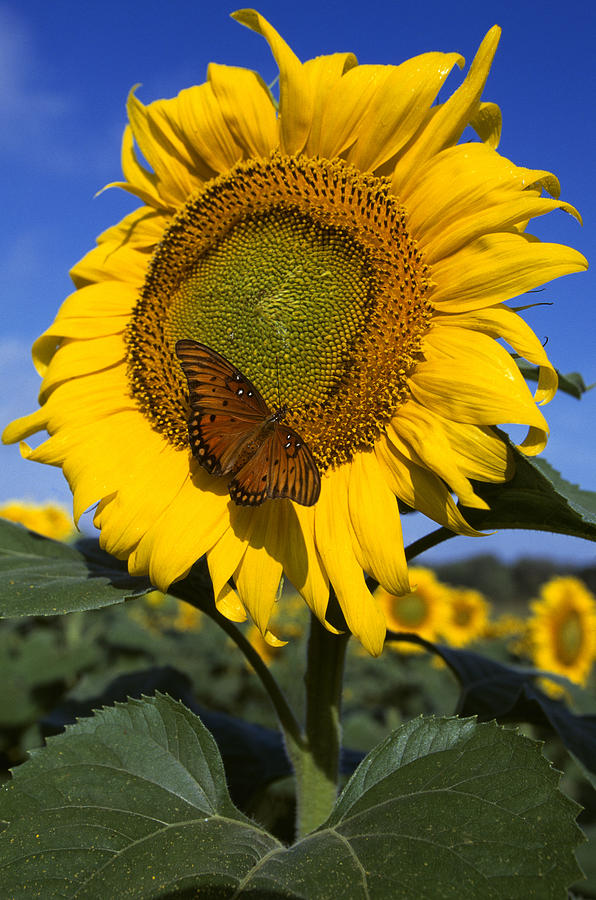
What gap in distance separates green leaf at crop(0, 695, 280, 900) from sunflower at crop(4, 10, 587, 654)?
0.33 metres

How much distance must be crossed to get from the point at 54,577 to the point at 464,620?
6398 millimetres

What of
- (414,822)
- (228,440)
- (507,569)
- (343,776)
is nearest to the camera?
(414,822)

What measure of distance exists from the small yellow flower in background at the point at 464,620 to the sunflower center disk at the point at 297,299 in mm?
5829

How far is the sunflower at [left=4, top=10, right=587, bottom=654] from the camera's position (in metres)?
1.76

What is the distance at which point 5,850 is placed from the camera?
1.48 meters

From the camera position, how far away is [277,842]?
1.61 metres

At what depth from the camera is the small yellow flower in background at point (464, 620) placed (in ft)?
25.1

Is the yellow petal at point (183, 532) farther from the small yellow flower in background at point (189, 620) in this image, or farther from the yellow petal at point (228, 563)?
the small yellow flower in background at point (189, 620)

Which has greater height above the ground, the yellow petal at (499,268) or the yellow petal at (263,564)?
the yellow petal at (499,268)

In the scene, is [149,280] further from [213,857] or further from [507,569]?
[507,569]

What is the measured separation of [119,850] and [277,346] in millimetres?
1175

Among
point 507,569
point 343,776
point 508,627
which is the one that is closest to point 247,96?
point 343,776

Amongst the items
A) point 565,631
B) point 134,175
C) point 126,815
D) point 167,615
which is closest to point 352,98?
point 134,175

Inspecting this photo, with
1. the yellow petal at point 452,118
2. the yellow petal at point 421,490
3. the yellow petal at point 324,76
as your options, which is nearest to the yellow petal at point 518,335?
the yellow petal at point 421,490
